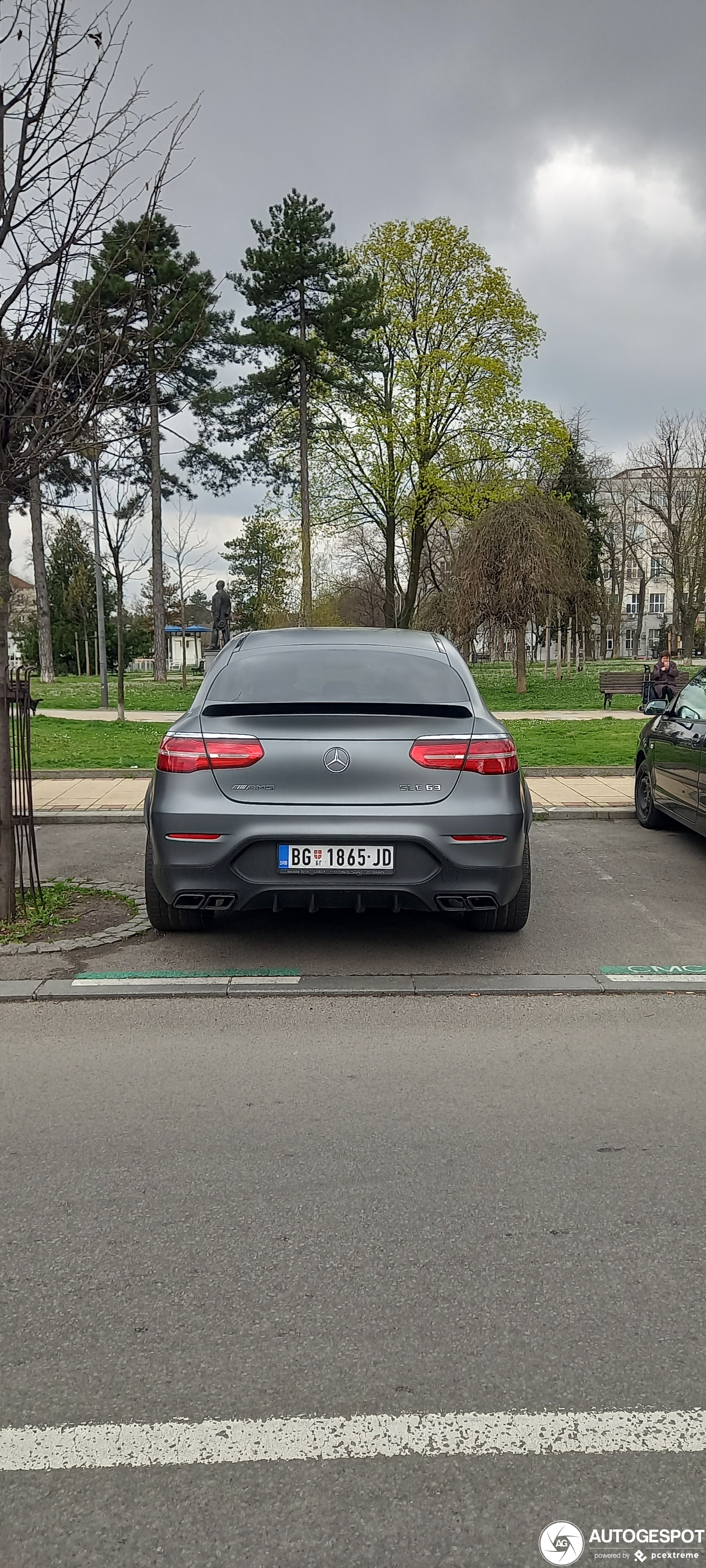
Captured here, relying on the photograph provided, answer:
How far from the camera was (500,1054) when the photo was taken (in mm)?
4355

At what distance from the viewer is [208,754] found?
5.15 m

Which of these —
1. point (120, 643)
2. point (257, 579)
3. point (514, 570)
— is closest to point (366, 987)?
point (120, 643)

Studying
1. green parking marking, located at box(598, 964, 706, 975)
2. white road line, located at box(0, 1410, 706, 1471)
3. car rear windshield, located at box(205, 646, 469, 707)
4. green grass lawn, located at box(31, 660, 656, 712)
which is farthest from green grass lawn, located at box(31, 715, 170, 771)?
white road line, located at box(0, 1410, 706, 1471)

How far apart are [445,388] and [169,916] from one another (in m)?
36.4

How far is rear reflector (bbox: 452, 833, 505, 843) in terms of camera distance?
509 centimetres

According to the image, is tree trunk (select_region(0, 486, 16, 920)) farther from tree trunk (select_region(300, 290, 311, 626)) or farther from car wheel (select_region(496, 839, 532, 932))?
tree trunk (select_region(300, 290, 311, 626))

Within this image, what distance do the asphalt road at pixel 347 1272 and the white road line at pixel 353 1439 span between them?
0.03 meters

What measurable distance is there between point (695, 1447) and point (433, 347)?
41.4m

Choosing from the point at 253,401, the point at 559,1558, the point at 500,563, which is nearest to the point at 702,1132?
the point at 559,1558

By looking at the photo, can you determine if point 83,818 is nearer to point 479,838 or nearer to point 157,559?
point 479,838

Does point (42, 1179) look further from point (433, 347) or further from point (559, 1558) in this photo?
point (433, 347)

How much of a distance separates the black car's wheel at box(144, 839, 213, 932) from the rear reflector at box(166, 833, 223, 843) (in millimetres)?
716

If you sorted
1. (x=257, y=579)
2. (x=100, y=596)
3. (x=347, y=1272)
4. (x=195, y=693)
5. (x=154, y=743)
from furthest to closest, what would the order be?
(x=257, y=579) → (x=100, y=596) → (x=195, y=693) → (x=154, y=743) → (x=347, y=1272)

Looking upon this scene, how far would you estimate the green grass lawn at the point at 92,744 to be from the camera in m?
14.2
